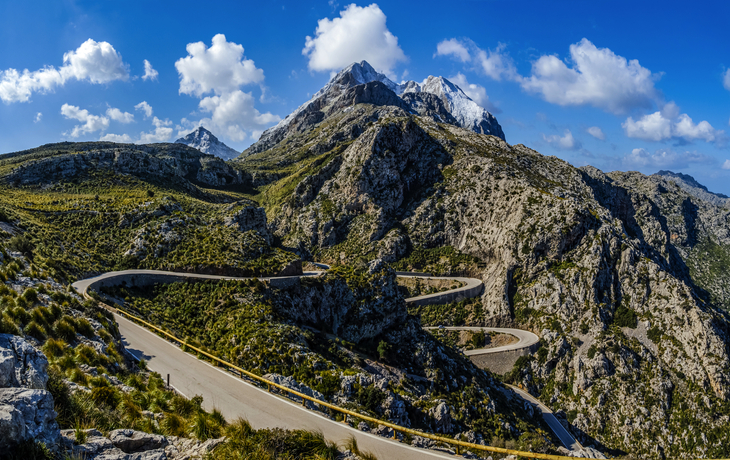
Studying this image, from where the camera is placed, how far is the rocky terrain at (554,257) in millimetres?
54531

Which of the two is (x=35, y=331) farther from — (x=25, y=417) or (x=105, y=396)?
(x=25, y=417)

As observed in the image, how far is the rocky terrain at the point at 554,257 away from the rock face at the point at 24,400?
39.2 meters

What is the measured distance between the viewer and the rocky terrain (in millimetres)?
54531

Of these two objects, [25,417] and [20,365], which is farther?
[20,365]

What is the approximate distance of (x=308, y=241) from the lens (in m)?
104

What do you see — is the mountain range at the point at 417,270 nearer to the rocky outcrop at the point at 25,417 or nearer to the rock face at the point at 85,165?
the rock face at the point at 85,165

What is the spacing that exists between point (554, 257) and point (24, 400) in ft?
286

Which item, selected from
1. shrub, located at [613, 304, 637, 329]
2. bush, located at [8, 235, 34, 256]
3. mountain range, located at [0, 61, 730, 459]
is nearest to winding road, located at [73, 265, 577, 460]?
mountain range, located at [0, 61, 730, 459]

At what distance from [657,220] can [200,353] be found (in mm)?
188851

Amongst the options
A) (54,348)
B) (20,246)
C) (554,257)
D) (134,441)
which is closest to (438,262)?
(554,257)

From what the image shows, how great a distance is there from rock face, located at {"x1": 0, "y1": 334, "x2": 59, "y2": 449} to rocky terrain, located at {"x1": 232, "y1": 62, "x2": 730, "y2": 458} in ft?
129

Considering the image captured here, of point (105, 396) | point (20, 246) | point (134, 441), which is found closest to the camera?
point (134, 441)

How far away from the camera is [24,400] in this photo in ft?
19.2

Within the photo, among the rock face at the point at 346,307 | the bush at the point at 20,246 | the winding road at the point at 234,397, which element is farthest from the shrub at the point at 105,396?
the bush at the point at 20,246
